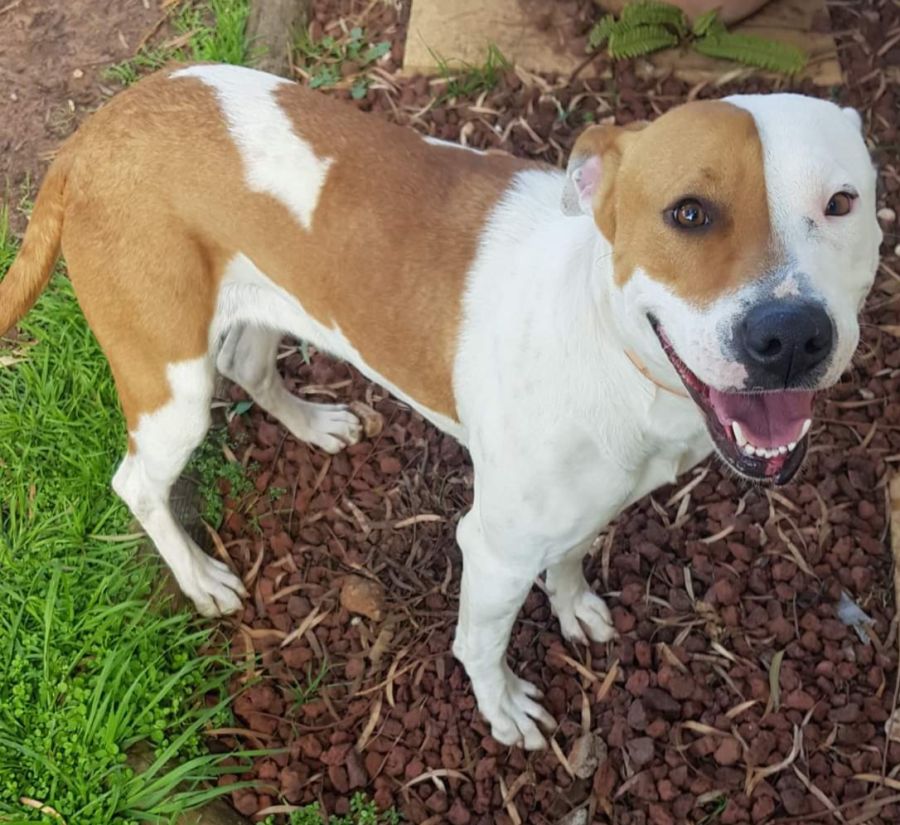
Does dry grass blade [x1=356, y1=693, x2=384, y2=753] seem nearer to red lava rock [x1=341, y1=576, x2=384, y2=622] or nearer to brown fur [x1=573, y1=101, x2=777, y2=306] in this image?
red lava rock [x1=341, y1=576, x2=384, y2=622]

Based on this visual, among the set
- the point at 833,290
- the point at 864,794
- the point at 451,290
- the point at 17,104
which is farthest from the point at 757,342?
the point at 17,104

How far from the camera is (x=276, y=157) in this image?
2.96 m

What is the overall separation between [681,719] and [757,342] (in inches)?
73.7

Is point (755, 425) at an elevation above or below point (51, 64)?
above

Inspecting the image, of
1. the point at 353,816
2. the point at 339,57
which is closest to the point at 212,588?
the point at 353,816

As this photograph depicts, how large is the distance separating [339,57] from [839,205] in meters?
3.41

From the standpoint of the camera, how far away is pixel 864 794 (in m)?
3.35

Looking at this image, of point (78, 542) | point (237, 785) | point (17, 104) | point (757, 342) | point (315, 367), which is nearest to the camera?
point (757, 342)

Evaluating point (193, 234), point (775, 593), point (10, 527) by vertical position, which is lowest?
point (775, 593)

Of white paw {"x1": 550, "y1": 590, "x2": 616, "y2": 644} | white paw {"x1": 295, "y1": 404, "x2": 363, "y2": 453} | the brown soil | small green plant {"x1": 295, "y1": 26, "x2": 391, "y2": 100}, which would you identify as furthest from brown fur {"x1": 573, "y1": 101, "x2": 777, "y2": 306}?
the brown soil

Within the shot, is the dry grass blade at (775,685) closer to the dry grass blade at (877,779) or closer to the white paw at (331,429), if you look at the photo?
the dry grass blade at (877,779)

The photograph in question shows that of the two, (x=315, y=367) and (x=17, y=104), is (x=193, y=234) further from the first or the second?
(x=17, y=104)

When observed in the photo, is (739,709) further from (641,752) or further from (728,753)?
(641,752)

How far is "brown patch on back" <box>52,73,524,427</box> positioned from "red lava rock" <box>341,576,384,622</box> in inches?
39.5
